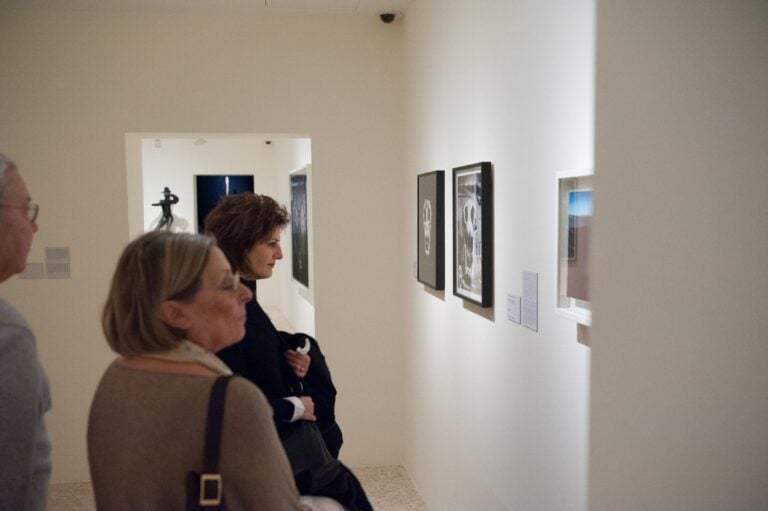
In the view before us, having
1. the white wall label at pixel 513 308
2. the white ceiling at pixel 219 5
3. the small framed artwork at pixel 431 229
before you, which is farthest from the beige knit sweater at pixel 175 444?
the white ceiling at pixel 219 5

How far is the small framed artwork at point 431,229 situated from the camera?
4.07 metres

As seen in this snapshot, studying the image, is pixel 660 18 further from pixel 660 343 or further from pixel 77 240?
pixel 77 240

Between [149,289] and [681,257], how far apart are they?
1.57 meters

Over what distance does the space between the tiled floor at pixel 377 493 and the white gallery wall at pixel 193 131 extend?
16 centimetres

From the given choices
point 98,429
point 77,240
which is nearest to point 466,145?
point 98,429

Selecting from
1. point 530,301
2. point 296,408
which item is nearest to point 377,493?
point 530,301

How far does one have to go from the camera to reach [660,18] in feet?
7.06

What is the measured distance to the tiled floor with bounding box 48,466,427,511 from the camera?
4.80 meters

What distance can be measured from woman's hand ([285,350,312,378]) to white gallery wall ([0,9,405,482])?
9.18ft

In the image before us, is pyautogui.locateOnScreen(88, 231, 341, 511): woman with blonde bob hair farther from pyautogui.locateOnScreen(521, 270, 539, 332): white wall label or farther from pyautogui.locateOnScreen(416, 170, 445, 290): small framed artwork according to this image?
pyautogui.locateOnScreen(416, 170, 445, 290): small framed artwork

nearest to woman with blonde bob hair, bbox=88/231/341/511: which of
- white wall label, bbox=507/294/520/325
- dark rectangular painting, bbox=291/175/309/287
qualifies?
white wall label, bbox=507/294/520/325

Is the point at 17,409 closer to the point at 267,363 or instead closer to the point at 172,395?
the point at 172,395

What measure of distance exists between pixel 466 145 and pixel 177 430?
101 inches

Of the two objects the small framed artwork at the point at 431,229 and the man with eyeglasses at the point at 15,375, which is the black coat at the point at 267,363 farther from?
the small framed artwork at the point at 431,229
